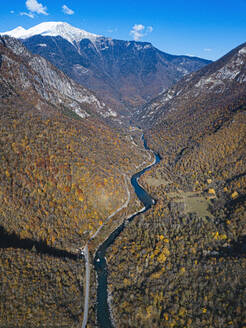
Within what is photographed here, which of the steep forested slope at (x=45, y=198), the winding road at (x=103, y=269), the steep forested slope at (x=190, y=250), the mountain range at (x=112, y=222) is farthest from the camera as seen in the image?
the steep forested slope at (x=45, y=198)

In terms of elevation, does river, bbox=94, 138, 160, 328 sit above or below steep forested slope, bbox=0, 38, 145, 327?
below

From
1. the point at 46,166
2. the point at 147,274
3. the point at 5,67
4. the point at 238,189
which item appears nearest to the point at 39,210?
the point at 46,166

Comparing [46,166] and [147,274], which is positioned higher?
[46,166]

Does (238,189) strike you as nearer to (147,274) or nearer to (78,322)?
(147,274)

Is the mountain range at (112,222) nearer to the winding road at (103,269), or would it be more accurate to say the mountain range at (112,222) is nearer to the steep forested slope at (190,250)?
the steep forested slope at (190,250)

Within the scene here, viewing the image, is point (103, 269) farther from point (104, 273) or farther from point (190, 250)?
point (190, 250)

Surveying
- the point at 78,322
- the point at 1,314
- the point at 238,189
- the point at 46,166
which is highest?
the point at 46,166

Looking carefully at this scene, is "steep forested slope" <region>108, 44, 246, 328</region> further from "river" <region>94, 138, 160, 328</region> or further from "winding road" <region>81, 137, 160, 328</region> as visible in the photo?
"winding road" <region>81, 137, 160, 328</region>

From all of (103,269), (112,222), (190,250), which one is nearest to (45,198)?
(112,222)

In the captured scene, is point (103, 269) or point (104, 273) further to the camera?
point (103, 269)

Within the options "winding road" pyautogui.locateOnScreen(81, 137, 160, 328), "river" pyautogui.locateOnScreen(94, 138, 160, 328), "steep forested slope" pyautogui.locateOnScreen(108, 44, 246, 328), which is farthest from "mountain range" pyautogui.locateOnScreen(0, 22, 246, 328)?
"river" pyautogui.locateOnScreen(94, 138, 160, 328)

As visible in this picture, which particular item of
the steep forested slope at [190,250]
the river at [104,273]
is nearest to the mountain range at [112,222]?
the steep forested slope at [190,250]
